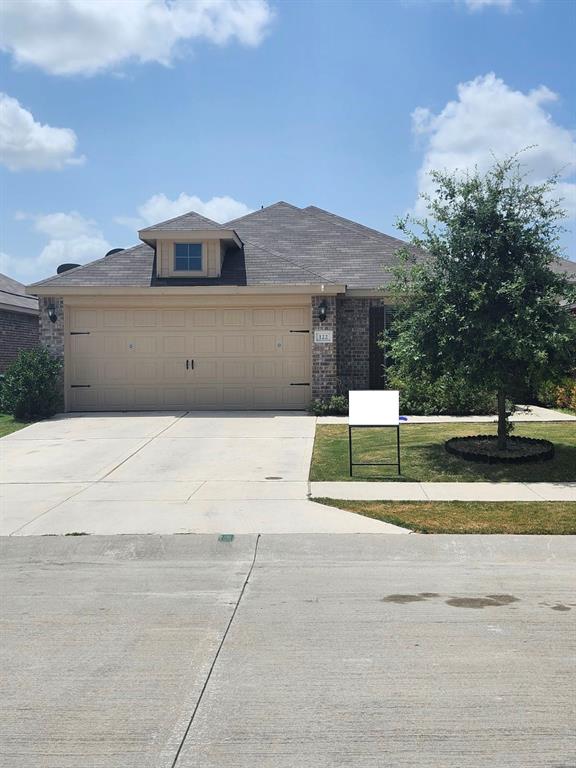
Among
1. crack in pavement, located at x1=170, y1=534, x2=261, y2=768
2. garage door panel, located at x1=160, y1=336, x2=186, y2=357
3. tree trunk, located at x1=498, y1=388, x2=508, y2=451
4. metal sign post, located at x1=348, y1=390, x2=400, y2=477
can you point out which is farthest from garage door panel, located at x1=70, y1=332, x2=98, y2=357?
crack in pavement, located at x1=170, y1=534, x2=261, y2=768

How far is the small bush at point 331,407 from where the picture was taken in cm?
1656

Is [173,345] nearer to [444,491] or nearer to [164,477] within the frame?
[164,477]

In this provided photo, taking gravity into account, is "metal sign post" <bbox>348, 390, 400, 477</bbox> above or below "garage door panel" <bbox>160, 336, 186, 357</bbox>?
below

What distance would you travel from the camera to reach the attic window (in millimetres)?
17594

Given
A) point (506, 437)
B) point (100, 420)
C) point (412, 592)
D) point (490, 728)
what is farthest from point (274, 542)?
point (100, 420)

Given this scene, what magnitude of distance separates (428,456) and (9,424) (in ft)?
31.5

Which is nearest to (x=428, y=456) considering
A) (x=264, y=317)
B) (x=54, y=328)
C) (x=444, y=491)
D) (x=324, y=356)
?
(x=444, y=491)

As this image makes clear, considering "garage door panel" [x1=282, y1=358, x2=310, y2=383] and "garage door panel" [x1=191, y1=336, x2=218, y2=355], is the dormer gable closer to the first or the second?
"garage door panel" [x1=191, y1=336, x2=218, y2=355]

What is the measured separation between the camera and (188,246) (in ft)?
57.9

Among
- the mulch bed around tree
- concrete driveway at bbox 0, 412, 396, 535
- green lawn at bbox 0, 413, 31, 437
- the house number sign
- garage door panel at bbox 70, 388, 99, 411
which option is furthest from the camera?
garage door panel at bbox 70, 388, 99, 411

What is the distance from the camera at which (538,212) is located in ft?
34.6

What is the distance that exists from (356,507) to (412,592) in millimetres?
2619

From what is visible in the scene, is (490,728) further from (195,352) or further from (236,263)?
(236,263)

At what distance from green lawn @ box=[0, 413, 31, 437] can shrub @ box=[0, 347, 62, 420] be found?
0.18 m
